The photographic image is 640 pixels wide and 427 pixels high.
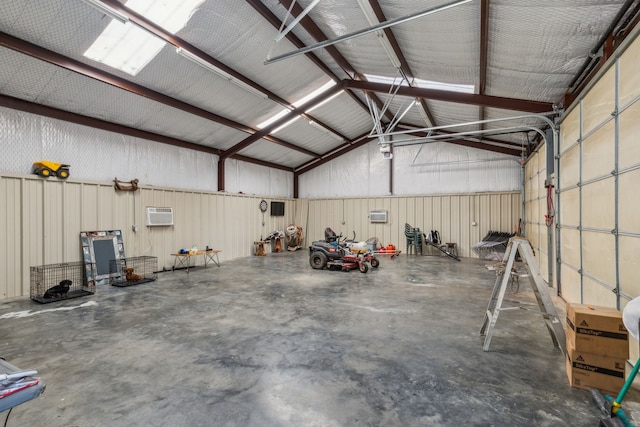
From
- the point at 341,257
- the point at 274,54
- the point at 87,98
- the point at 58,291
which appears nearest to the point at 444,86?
the point at 274,54

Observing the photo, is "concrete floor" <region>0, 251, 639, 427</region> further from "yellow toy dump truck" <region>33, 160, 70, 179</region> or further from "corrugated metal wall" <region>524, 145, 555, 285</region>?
"yellow toy dump truck" <region>33, 160, 70, 179</region>

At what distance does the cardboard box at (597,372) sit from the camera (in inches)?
90.5

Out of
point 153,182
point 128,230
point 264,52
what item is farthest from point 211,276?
point 264,52

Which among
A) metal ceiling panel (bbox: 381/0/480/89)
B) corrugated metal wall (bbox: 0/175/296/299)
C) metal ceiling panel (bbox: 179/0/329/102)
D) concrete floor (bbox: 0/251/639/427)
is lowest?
concrete floor (bbox: 0/251/639/427)

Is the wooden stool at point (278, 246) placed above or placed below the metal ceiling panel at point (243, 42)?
below

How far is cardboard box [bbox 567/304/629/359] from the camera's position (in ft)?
7.55

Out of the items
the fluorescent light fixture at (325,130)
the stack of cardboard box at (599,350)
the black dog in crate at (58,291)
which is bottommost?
the black dog in crate at (58,291)

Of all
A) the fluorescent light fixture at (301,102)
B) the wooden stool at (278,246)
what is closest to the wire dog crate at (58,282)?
the fluorescent light fixture at (301,102)

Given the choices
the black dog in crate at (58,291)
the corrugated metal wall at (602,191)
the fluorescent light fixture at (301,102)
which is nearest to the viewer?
the corrugated metal wall at (602,191)

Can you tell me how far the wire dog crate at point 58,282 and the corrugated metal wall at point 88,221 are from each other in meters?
0.25

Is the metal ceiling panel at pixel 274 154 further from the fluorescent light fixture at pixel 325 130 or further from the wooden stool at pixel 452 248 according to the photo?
the wooden stool at pixel 452 248

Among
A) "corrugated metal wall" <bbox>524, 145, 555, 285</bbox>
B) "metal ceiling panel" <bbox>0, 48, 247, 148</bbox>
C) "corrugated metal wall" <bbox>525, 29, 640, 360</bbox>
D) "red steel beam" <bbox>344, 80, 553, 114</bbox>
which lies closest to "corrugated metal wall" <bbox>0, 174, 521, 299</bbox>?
"corrugated metal wall" <bbox>524, 145, 555, 285</bbox>

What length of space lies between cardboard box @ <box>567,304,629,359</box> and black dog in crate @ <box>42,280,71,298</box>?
7258mm

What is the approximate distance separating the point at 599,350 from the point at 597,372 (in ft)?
0.57
